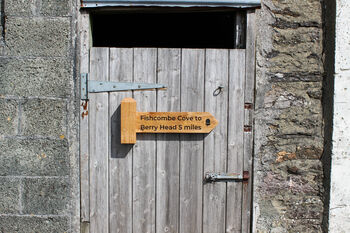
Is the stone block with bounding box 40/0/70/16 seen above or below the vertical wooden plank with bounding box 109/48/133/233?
above

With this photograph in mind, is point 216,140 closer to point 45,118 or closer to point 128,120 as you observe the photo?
point 128,120

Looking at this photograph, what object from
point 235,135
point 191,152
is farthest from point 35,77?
point 235,135

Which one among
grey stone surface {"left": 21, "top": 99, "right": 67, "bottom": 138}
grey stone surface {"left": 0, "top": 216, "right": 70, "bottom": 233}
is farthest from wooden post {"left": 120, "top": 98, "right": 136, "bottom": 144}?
grey stone surface {"left": 0, "top": 216, "right": 70, "bottom": 233}

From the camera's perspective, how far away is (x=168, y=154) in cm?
229

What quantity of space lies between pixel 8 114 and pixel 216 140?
4.54 ft

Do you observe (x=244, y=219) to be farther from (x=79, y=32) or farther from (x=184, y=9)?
(x=79, y=32)

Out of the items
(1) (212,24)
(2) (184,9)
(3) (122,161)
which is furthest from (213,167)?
(1) (212,24)

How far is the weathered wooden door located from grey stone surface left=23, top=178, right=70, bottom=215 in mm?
143

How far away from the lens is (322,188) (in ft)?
7.39

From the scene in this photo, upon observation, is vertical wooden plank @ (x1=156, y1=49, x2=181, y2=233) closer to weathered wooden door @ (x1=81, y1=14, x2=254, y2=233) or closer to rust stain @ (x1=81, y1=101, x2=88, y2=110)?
A: weathered wooden door @ (x1=81, y1=14, x2=254, y2=233)

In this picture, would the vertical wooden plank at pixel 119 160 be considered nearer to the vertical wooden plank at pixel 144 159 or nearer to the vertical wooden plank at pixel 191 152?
the vertical wooden plank at pixel 144 159

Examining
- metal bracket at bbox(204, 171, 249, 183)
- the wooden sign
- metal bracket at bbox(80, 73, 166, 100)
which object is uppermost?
metal bracket at bbox(80, 73, 166, 100)

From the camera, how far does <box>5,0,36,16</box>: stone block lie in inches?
84.0

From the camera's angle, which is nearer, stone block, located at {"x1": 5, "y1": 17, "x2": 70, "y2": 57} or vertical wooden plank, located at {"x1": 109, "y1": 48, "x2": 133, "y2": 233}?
stone block, located at {"x1": 5, "y1": 17, "x2": 70, "y2": 57}
